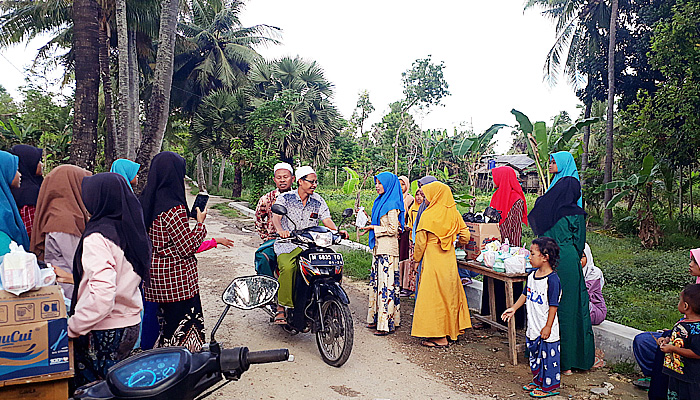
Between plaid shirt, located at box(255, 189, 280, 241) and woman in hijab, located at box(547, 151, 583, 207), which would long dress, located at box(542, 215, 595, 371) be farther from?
plaid shirt, located at box(255, 189, 280, 241)

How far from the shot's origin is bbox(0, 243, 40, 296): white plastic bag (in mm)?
2213

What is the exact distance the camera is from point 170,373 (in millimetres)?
1528

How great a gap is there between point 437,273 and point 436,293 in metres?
0.22

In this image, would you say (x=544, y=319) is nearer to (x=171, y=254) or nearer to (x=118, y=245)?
(x=171, y=254)

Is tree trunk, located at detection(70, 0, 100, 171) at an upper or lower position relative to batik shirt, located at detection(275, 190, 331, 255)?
upper

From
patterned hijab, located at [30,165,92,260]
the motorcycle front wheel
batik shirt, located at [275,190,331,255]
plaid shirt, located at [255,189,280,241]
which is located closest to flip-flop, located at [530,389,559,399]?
the motorcycle front wheel

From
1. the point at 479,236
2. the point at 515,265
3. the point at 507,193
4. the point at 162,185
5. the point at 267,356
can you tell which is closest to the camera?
the point at 267,356

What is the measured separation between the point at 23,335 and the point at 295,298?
9.16ft

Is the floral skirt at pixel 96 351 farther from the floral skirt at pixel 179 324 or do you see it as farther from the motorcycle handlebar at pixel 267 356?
the motorcycle handlebar at pixel 267 356

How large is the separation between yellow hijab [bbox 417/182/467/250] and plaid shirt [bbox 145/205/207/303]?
2.47 m

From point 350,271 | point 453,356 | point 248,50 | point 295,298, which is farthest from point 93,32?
point 248,50

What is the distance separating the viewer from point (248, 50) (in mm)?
25375

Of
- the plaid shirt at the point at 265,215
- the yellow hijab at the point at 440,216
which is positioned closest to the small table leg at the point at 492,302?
the yellow hijab at the point at 440,216

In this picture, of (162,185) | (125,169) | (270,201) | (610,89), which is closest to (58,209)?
(125,169)
